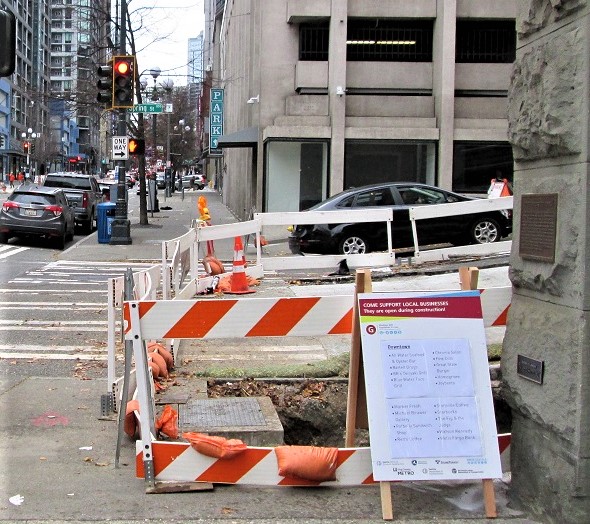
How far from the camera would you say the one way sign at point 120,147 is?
78.6 ft

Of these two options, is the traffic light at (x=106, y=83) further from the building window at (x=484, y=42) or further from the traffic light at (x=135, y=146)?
the building window at (x=484, y=42)

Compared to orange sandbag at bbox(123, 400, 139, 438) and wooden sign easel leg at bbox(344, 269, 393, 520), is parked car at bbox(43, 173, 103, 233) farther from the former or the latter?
wooden sign easel leg at bbox(344, 269, 393, 520)

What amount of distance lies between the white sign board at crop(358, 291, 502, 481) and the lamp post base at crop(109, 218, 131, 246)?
20.0 meters

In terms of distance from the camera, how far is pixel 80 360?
8914 millimetres

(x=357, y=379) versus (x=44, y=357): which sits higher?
(x=357, y=379)

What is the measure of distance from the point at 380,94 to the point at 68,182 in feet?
39.3

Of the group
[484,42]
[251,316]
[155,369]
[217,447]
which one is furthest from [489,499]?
[484,42]

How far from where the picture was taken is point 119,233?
24.0 meters

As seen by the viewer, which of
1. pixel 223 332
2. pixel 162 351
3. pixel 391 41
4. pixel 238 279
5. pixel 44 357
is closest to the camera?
pixel 223 332

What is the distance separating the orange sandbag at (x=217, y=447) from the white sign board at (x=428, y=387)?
833 mm

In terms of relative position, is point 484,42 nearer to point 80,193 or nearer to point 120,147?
point 120,147

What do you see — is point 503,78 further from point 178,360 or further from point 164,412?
point 164,412

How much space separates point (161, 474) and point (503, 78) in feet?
74.4

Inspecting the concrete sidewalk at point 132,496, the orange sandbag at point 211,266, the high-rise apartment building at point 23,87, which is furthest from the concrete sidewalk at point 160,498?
the high-rise apartment building at point 23,87
